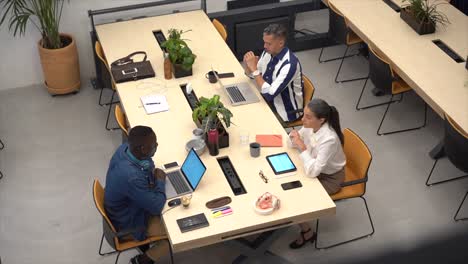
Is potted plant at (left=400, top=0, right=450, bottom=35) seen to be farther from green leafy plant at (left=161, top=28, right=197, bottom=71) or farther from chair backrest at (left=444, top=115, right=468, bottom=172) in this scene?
green leafy plant at (left=161, top=28, right=197, bottom=71)

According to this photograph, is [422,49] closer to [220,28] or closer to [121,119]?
[220,28]

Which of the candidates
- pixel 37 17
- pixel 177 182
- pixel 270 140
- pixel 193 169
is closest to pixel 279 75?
pixel 270 140

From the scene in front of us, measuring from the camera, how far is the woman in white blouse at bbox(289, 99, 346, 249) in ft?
12.9

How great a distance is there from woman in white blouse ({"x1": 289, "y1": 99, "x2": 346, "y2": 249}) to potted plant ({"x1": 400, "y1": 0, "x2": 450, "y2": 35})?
2.21m

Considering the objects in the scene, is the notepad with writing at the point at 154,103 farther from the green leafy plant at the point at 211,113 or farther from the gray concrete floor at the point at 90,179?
the gray concrete floor at the point at 90,179

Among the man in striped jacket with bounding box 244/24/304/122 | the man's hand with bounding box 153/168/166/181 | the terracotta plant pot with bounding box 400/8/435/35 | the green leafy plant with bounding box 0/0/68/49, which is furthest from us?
the green leafy plant with bounding box 0/0/68/49

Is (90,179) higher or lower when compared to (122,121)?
lower

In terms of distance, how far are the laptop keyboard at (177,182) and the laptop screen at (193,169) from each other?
0.13 ft

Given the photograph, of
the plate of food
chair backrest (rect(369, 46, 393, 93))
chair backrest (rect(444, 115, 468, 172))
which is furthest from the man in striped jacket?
the plate of food

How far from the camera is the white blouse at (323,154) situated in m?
3.93

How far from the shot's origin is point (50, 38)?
19.8 feet

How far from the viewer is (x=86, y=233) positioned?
4625 mm

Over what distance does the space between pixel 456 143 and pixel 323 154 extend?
1.23m

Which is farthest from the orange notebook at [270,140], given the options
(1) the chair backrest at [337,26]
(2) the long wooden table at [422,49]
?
(1) the chair backrest at [337,26]
